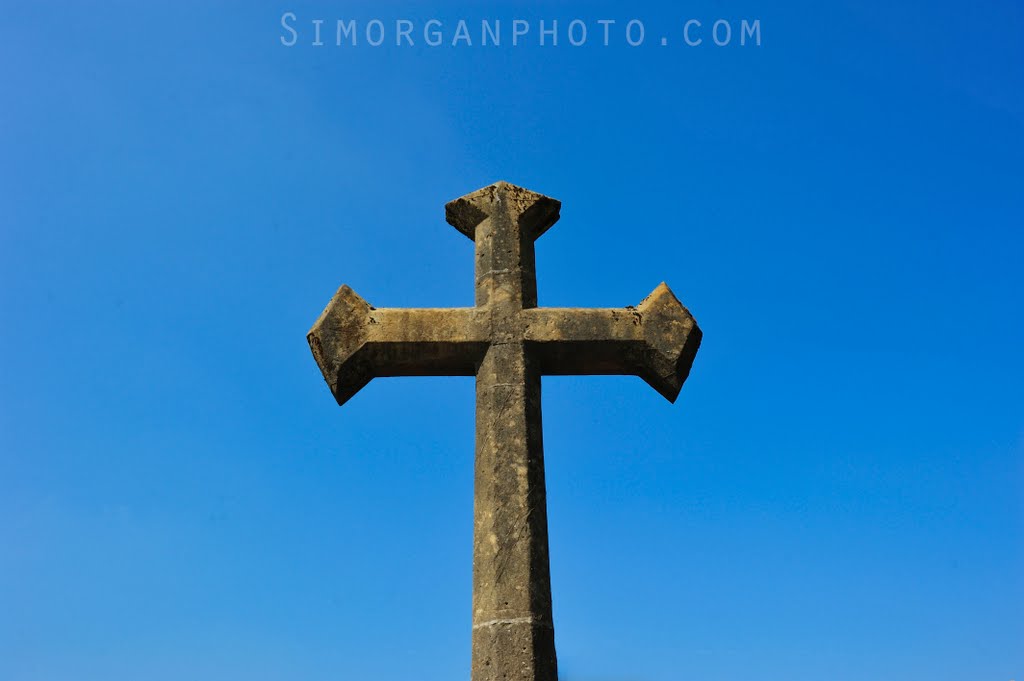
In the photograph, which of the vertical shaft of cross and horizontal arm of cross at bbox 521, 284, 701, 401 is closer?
the vertical shaft of cross

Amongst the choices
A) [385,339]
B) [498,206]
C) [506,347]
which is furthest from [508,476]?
[498,206]

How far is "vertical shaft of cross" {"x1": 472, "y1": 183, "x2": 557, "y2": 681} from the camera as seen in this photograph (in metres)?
4.75

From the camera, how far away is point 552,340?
5.59m

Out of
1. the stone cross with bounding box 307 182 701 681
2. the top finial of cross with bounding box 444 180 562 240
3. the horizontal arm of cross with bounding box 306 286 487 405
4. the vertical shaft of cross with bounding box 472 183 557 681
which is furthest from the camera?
the top finial of cross with bounding box 444 180 562 240

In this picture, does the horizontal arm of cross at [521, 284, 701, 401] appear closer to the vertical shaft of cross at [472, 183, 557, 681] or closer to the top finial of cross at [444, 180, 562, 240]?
the vertical shaft of cross at [472, 183, 557, 681]

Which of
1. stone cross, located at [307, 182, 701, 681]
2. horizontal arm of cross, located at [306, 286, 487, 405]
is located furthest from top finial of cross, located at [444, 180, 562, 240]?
horizontal arm of cross, located at [306, 286, 487, 405]

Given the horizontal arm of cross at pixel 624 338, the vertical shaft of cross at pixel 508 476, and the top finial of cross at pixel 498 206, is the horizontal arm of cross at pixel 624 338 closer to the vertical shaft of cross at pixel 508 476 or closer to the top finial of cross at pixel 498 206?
the vertical shaft of cross at pixel 508 476

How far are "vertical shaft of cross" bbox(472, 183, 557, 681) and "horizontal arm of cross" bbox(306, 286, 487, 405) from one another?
15cm

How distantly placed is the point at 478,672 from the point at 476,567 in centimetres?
54

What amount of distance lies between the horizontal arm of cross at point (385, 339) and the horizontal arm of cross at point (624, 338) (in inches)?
14.9

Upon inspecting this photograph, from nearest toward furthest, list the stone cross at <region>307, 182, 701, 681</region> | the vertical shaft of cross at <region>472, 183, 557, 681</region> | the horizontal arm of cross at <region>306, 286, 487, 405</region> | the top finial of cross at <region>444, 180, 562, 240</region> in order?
the vertical shaft of cross at <region>472, 183, 557, 681</region> → the stone cross at <region>307, 182, 701, 681</region> → the horizontal arm of cross at <region>306, 286, 487, 405</region> → the top finial of cross at <region>444, 180, 562, 240</region>

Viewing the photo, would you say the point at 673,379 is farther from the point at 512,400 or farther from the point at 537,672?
the point at 537,672

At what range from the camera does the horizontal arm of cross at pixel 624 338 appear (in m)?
5.63

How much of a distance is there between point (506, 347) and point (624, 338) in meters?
0.73
